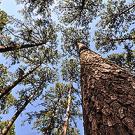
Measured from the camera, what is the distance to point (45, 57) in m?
21.0

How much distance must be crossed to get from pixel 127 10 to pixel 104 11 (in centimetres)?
196

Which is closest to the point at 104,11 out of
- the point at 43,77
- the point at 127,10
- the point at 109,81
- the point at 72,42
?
the point at 127,10

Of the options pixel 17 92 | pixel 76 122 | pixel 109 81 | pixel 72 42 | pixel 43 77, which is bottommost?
pixel 109 81

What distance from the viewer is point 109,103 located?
2520 millimetres

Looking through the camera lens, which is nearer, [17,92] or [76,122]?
[76,122]

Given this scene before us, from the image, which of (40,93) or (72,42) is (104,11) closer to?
(72,42)

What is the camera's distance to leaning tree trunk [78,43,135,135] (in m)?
2.13

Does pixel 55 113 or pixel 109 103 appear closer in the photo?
pixel 109 103

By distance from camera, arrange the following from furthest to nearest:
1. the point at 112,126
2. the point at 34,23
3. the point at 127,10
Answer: the point at 34,23 < the point at 127,10 < the point at 112,126

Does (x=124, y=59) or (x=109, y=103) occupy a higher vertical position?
(x=124, y=59)

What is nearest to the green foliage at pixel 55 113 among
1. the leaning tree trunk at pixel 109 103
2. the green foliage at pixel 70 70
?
the green foliage at pixel 70 70

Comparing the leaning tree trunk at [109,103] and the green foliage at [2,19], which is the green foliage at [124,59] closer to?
the green foliage at [2,19]

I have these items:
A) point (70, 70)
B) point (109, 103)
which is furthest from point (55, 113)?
point (109, 103)

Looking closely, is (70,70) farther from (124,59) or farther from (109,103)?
(109,103)
